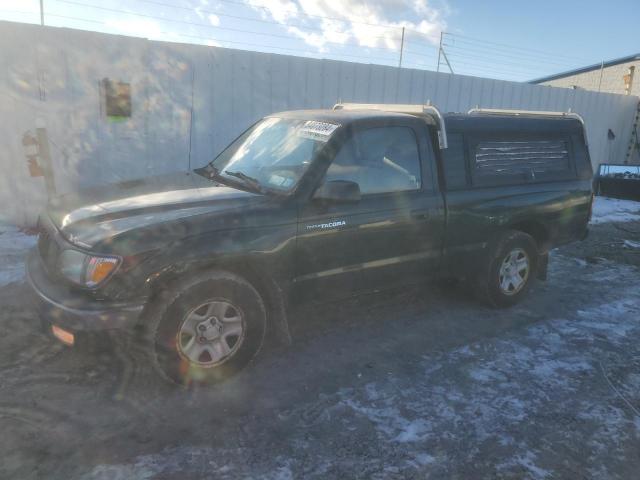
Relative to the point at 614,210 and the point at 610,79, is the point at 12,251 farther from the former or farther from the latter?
the point at 610,79

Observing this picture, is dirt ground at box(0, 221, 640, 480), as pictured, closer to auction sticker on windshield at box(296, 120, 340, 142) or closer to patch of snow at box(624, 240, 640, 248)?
auction sticker on windshield at box(296, 120, 340, 142)

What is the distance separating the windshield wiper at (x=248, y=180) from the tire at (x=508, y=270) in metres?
2.28

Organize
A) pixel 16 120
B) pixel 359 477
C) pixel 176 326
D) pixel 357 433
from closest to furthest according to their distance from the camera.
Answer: pixel 359 477 < pixel 357 433 < pixel 176 326 < pixel 16 120

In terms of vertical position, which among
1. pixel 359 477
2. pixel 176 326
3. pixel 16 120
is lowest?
pixel 359 477

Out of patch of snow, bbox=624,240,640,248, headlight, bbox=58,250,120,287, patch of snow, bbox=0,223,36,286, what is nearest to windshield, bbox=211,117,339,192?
headlight, bbox=58,250,120,287

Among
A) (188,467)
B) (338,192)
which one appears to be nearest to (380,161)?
(338,192)

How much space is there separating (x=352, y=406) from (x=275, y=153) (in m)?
1.97

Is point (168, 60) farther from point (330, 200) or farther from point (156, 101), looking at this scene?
point (330, 200)

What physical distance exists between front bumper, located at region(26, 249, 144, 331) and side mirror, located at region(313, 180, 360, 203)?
1.37m

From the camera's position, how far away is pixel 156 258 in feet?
9.74

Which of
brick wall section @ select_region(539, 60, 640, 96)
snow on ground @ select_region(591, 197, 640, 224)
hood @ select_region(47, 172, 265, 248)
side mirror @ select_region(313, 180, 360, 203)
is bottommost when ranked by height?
snow on ground @ select_region(591, 197, 640, 224)

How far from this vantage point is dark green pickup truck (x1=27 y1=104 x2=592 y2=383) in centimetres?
301

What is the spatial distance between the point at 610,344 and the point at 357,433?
2586 mm

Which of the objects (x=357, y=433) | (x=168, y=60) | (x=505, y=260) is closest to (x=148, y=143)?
(x=168, y=60)
